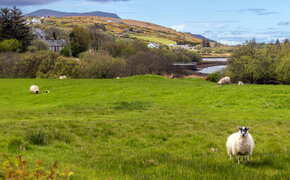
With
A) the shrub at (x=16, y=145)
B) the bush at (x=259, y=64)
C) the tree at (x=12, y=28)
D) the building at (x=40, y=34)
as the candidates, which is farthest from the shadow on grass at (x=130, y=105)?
the building at (x=40, y=34)

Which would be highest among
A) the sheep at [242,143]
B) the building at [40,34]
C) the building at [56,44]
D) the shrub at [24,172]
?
the building at [40,34]

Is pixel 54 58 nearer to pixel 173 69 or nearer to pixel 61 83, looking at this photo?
pixel 61 83

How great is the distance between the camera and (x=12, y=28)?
92688mm

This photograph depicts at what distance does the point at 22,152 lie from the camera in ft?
28.8

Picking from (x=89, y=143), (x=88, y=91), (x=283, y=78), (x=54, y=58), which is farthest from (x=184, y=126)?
(x=54, y=58)

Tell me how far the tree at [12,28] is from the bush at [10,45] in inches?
202

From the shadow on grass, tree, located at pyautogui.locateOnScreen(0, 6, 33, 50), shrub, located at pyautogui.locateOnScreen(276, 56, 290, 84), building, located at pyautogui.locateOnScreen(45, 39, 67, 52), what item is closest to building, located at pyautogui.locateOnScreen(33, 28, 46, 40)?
building, located at pyautogui.locateOnScreen(45, 39, 67, 52)

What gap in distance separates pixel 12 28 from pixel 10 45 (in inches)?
479

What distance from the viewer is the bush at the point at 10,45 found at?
267 ft

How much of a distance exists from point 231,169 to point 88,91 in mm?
35649

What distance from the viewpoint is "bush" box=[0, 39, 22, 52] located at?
81412mm

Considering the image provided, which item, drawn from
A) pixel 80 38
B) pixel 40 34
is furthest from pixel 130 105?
pixel 40 34

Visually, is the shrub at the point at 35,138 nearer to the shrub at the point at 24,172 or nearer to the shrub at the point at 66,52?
the shrub at the point at 24,172

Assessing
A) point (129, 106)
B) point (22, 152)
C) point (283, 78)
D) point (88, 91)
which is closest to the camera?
point (22, 152)
